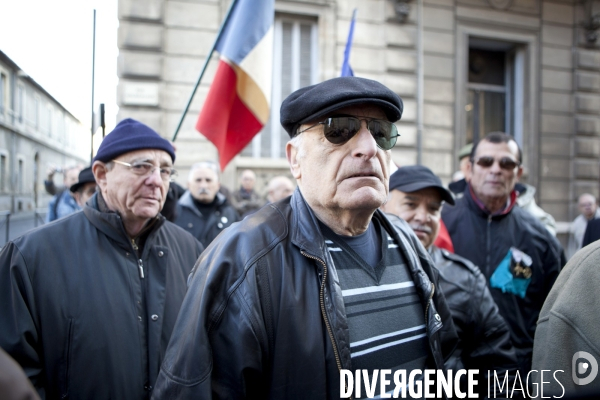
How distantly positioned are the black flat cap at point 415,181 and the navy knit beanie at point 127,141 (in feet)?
4.46

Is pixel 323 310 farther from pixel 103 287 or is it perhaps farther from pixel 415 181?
pixel 415 181

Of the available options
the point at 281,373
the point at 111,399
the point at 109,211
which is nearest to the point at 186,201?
the point at 109,211

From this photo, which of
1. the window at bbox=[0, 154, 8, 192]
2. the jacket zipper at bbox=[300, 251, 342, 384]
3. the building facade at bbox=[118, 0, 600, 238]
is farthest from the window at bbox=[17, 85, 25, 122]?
the building facade at bbox=[118, 0, 600, 238]

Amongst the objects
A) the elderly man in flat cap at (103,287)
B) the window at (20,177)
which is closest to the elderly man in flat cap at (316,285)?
the elderly man in flat cap at (103,287)

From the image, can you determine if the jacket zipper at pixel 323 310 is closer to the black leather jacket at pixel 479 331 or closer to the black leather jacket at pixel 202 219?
the black leather jacket at pixel 479 331

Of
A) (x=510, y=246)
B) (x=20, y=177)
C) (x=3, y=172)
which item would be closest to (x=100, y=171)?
(x=3, y=172)

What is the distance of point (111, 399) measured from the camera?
A: 1938 mm

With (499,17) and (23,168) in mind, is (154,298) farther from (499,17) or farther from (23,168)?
(499,17)

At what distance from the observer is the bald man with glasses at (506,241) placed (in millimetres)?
2873

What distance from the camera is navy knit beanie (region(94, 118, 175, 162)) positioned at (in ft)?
7.83

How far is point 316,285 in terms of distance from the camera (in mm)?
1479

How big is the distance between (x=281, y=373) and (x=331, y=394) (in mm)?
169

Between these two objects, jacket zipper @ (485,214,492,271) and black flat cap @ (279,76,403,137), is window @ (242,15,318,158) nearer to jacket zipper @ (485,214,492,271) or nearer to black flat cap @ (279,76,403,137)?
jacket zipper @ (485,214,492,271)

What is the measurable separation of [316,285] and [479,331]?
3.86ft
